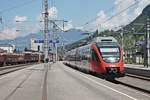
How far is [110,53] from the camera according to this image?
3312cm

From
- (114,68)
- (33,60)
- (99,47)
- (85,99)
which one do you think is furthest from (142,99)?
(33,60)

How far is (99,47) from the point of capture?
112ft

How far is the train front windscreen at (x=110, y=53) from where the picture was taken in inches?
1288

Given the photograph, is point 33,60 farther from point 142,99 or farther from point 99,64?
point 142,99

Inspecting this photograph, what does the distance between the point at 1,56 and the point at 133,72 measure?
4609 centimetres

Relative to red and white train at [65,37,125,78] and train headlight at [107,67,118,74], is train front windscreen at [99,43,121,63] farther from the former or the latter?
train headlight at [107,67,118,74]

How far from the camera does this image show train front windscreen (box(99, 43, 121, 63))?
32.7m

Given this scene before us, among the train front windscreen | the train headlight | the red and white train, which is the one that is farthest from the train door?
the train headlight

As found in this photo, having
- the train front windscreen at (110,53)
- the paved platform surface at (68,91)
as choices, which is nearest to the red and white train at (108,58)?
the train front windscreen at (110,53)

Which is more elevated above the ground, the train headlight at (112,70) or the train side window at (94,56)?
the train side window at (94,56)

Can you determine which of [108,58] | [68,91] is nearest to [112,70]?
Answer: [108,58]

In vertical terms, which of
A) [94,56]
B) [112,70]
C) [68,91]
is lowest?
[68,91]

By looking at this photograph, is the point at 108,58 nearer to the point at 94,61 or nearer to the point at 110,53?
the point at 110,53

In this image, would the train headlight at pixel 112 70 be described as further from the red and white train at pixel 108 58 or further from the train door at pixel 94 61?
the train door at pixel 94 61
